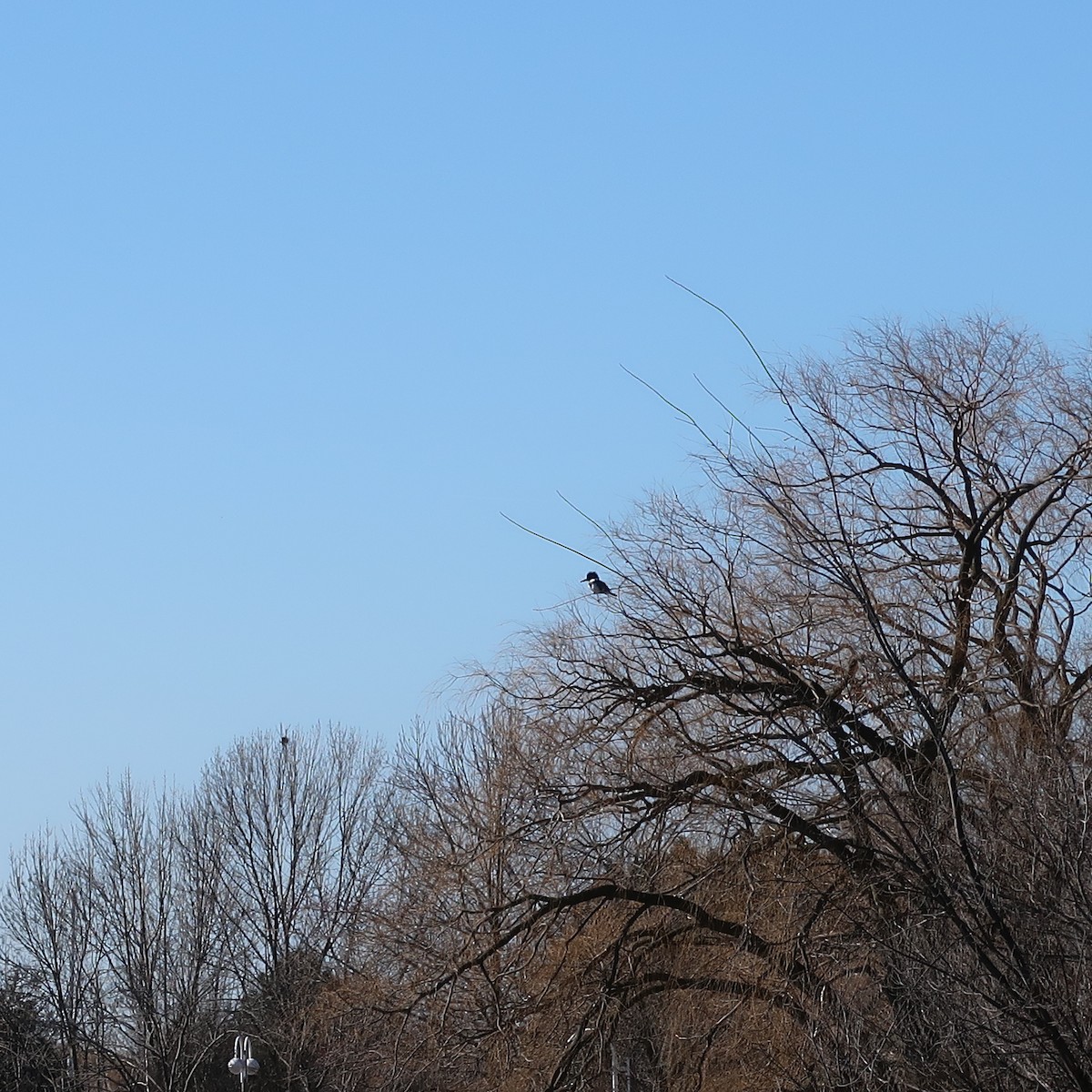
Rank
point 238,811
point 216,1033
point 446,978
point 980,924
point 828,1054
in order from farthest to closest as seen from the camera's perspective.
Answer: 1. point 238,811
2. point 216,1033
3. point 446,978
4. point 828,1054
5. point 980,924

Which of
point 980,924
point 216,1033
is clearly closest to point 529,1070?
point 980,924

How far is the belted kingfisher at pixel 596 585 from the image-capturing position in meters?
12.1

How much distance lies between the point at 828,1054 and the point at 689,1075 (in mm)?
3285

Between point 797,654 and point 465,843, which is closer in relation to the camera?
point 797,654

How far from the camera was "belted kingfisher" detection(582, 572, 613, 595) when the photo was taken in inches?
478

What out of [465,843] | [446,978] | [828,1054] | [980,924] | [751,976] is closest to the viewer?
[980,924]

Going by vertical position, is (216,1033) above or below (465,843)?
above

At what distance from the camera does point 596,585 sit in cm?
1220

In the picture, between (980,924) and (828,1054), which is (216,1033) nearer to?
(828,1054)

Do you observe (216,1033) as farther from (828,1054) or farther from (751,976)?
(828,1054)

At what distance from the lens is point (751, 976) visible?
37.1 feet

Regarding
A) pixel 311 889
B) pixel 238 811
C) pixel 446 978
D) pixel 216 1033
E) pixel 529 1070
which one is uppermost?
pixel 238 811

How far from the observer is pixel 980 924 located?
650cm

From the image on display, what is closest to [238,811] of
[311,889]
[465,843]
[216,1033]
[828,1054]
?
[311,889]
